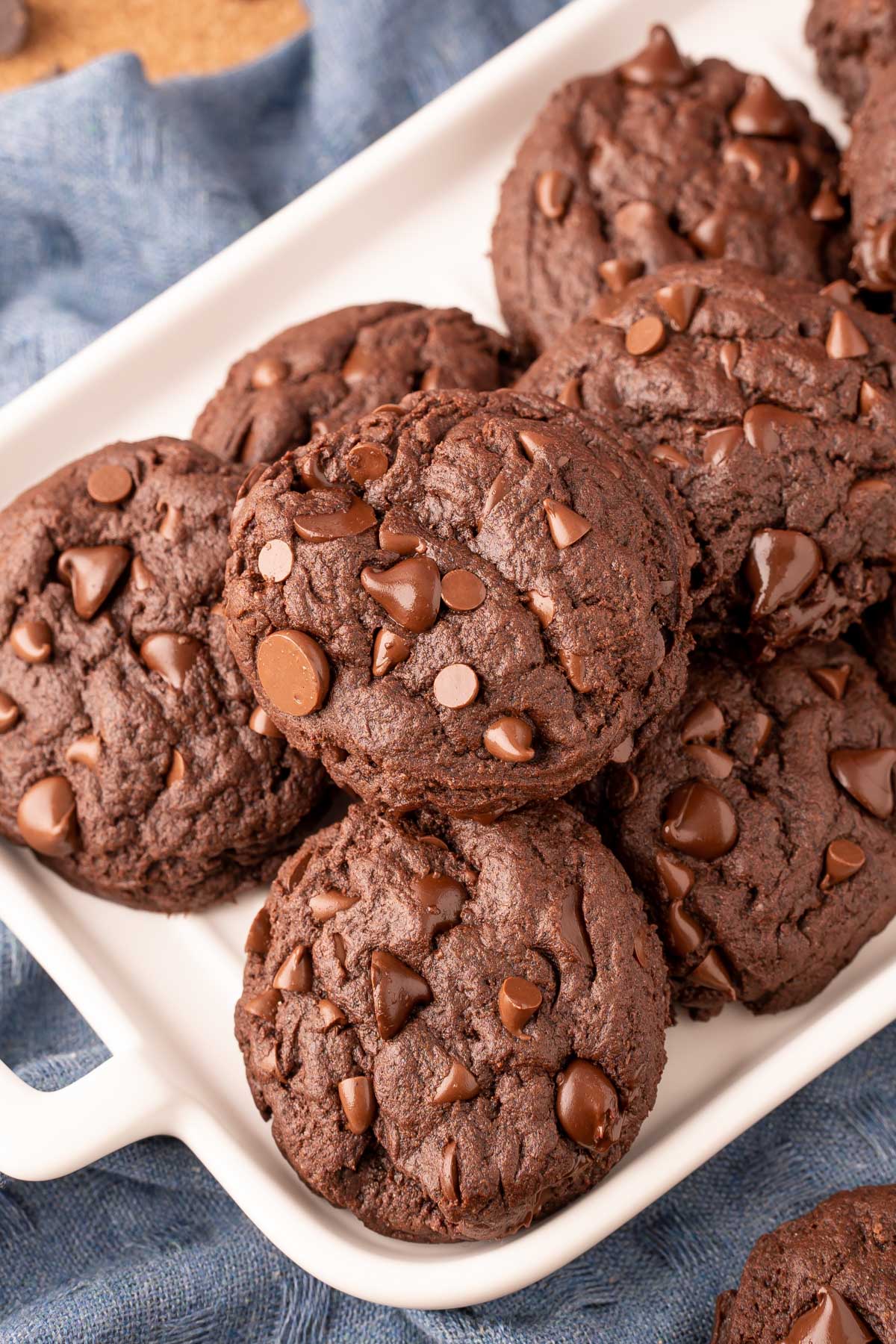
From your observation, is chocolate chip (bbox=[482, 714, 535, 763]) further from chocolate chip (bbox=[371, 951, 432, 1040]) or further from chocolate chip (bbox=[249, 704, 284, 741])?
chocolate chip (bbox=[249, 704, 284, 741])

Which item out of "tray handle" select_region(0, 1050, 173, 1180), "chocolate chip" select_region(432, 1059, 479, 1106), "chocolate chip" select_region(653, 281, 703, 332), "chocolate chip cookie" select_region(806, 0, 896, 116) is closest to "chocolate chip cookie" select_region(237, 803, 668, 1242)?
"chocolate chip" select_region(432, 1059, 479, 1106)

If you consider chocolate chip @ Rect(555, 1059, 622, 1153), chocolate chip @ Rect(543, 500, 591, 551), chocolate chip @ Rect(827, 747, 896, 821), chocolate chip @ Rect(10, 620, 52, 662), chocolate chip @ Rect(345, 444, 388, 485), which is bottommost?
chocolate chip @ Rect(827, 747, 896, 821)

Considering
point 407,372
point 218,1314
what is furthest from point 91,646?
point 218,1314

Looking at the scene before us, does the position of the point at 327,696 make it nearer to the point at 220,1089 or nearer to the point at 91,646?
the point at 91,646

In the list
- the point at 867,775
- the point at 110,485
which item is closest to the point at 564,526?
the point at 867,775

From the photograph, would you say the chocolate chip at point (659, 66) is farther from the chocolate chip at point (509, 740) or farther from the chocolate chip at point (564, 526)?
the chocolate chip at point (509, 740)

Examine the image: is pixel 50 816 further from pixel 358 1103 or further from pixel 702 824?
pixel 702 824
